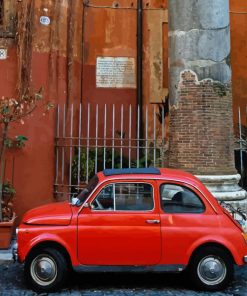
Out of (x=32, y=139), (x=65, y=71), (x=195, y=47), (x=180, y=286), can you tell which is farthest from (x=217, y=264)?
(x=65, y=71)

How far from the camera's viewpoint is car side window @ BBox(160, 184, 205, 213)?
6.27 metres

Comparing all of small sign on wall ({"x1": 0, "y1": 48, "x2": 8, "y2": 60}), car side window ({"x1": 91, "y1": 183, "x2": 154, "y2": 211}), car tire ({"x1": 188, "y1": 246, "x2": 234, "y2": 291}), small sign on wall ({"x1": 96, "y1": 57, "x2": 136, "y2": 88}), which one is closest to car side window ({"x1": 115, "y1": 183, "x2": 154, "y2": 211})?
car side window ({"x1": 91, "y1": 183, "x2": 154, "y2": 211})

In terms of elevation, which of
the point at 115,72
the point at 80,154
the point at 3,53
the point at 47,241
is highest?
the point at 115,72

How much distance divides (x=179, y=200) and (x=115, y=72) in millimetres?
7304

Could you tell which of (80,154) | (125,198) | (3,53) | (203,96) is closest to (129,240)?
(125,198)

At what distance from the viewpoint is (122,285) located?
6445 millimetres

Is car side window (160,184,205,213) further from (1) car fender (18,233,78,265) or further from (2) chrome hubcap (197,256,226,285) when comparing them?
(1) car fender (18,233,78,265)

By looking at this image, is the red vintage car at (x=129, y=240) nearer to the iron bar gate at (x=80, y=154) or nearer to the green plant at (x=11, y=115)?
the green plant at (x=11, y=115)

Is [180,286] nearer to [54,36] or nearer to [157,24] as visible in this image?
[54,36]

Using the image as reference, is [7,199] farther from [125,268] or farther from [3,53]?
[125,268]

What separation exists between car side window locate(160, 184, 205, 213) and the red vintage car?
0.6 inches

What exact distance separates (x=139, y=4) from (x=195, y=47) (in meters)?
4.87

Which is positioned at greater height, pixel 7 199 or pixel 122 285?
pixel 7 199

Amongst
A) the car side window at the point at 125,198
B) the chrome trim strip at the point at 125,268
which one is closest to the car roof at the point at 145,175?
the car side window at the point at 125,198
